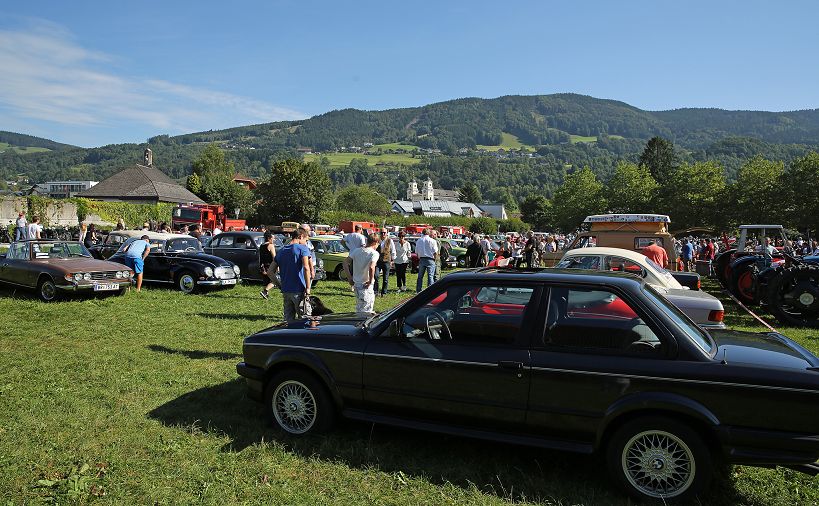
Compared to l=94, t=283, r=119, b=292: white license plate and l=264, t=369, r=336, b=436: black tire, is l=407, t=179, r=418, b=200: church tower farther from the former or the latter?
l=264, t=369, r=336, b=436: black tire

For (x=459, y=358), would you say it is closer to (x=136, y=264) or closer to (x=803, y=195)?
(x=136, y=264)

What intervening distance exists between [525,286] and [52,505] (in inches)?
148

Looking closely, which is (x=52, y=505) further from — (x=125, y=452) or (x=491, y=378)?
(x=491, y=378)

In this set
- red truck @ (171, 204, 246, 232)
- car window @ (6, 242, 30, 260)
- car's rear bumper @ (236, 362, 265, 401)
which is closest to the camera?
car's rear bumper @ (236, 362, 265, 401)

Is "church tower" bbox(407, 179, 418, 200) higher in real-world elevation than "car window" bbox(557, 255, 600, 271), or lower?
higher

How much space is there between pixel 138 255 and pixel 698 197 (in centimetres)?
5365

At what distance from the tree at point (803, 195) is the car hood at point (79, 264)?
49.2m

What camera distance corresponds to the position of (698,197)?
5334 cm

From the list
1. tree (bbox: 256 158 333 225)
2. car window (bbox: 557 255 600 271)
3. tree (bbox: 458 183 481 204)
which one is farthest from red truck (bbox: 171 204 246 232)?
tree (bbox: 458 183 481 204)

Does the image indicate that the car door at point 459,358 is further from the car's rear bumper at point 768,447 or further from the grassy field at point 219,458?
the car's rear bumper at point 768,447

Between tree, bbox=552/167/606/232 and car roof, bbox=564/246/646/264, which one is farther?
tree, bbox=552/167/606/232

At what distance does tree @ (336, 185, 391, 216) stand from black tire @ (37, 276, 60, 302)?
108520 mm

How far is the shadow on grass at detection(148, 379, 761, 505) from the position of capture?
3.99 meters

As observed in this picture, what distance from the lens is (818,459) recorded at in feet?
11.5
